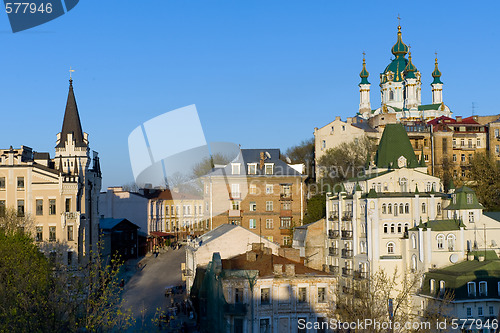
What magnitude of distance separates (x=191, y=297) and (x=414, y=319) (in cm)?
1748

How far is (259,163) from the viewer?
73625mm

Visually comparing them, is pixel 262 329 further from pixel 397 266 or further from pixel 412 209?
pixel 412 209

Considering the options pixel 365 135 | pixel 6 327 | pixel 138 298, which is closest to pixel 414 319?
pixel 138 298

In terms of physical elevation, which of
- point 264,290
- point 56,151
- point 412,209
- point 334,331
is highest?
point 56,151

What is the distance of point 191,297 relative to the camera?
5478cm

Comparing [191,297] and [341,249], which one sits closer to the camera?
[191,297]

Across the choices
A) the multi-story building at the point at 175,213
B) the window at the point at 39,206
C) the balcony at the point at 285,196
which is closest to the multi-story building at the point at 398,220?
the balcony at the point at 285,196

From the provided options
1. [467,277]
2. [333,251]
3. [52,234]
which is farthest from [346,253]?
[52,234]

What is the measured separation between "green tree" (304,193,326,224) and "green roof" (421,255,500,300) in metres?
21.0

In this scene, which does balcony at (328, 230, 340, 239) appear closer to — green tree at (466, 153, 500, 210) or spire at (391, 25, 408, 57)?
green tree at (466, 153, 500, 210)

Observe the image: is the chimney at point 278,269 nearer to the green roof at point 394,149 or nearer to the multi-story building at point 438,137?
the green roof at point 394,149

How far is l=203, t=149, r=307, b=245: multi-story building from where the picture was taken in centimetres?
7169

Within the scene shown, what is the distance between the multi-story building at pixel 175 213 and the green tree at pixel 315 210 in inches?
1144

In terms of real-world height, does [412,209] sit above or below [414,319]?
above
